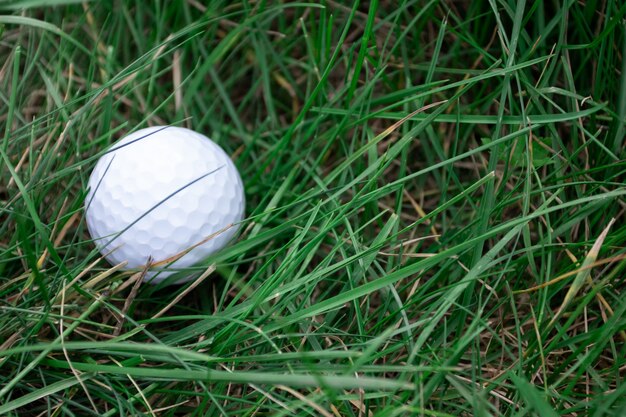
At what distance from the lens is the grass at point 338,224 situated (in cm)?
119

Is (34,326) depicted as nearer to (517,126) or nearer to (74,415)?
(74,415)

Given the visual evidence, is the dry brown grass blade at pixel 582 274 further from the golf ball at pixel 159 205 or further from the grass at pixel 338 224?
the golf ball at pixel 159 205

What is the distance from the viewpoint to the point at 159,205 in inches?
53.8

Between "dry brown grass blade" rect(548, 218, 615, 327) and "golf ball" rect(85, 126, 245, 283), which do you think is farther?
"golf ball" rect(85, 126, 245, 283)

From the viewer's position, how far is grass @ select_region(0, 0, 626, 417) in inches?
46.8

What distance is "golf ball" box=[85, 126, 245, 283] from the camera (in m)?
1.37

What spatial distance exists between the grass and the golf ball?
5 cm

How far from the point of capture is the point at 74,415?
123cm

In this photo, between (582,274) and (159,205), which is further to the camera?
(159,205)

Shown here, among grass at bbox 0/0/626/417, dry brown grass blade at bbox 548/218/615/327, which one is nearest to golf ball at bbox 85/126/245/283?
grass at bbox 0/0/626/417

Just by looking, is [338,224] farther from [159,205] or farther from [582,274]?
[582,274]

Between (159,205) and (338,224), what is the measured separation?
0.38m

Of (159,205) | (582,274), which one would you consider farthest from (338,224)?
(582,274)

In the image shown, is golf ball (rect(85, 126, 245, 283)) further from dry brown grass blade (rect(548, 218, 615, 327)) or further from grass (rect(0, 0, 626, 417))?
dry brown grass blade (rect(548, 218, 615, 327))
